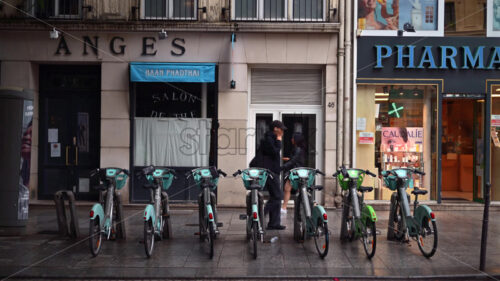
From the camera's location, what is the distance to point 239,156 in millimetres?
12266

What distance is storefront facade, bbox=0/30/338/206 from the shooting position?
40.2 feet

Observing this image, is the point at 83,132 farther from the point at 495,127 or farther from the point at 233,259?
the point at 495,127

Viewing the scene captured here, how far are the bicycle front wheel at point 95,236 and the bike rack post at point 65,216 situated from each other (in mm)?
1329

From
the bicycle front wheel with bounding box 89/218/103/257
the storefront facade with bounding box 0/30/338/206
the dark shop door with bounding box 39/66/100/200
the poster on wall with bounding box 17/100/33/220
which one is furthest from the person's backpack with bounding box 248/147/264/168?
the dark shop door with bounding box 39/66/100/200

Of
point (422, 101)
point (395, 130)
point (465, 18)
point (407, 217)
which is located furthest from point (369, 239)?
point (465, 18)

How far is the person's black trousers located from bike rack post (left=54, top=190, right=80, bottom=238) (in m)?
3.33

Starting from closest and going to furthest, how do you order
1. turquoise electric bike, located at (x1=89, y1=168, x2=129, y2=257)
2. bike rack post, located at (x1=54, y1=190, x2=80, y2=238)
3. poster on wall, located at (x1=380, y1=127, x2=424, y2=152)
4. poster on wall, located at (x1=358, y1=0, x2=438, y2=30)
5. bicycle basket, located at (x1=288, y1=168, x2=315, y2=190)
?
1. turquoise electric bike, located at (x1=89, y1=168, x2=129, y2=257)
2. bicycle basket, located at (x1=288, y1=168, x2=315, y2=190)
3. bike rack post, located at (x1=54, y1=190, x2=80, y2=238)
4. poster on wall, located at (x1=358, y1=0, x2=438, y2=30)
5. poster on wall, located at (x1=380, y1=127, x2=424, y2=152)

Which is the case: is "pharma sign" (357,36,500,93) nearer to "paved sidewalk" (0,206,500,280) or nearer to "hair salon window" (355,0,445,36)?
"hair salon window" (355,0,445,36)

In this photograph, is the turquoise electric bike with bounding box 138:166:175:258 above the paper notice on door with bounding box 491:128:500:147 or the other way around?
the other way around

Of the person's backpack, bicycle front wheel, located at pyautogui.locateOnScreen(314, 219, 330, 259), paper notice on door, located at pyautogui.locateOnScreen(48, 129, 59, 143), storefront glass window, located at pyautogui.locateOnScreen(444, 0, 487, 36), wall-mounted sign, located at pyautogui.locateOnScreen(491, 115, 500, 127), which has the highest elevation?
storefront glass window, located at pyautogui.locateOnScreen(444, 0, 487, 36)

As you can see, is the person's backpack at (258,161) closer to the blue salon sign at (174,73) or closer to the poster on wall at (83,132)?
the blue salon sign at (174,73)

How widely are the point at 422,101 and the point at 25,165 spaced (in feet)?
29.9

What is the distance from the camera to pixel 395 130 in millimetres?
12594

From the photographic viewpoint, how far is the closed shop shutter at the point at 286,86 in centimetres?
1259
